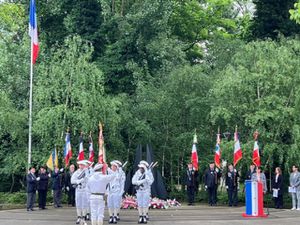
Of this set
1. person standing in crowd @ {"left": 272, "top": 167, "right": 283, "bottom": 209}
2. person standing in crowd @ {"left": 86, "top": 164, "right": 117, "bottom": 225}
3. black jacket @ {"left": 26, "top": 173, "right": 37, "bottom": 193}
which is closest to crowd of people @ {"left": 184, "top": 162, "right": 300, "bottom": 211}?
person standing in crowd @ {"left": 272, "top": 167, "right": 283, "bottom": 209}

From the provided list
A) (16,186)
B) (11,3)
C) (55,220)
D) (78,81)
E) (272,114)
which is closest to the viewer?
(55,220)

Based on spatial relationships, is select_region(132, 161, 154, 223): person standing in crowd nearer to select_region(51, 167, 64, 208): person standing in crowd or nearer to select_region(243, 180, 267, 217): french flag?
select_region(243, 180, 267, 217): french flag

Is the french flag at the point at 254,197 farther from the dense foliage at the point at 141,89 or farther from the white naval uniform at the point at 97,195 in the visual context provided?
the white naval uniform at the point at 97,195

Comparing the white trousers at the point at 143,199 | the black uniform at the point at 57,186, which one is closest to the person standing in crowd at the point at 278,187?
the white trousers at the point at 143,199

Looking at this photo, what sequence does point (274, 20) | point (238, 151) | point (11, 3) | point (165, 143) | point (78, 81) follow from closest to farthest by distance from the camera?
1. point (238, 151)
2. point (78, 81)
3. point (165, 143)
4. point (274, 20)
5. point (11, 3)

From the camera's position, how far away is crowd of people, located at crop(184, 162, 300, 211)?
25.3m

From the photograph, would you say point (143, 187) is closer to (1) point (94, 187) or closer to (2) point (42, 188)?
(1) point (94, 187)

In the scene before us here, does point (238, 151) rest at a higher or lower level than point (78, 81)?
lower

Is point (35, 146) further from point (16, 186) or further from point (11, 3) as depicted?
point (11, 3)

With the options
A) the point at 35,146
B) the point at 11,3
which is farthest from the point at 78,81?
the point at 11,3

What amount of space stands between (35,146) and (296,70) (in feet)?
43.9

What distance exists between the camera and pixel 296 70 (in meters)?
27.6

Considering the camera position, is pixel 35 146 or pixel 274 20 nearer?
pixel 35 146

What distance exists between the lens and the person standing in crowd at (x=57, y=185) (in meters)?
26.1
